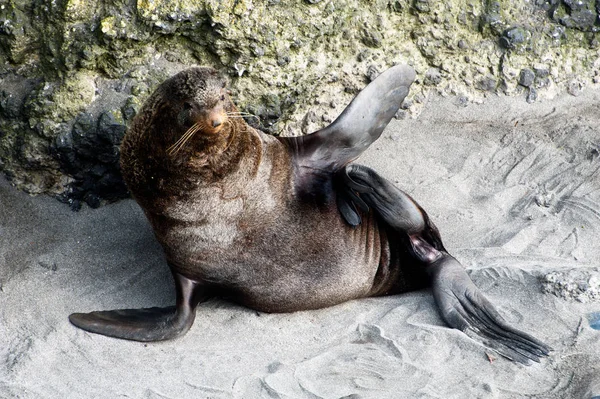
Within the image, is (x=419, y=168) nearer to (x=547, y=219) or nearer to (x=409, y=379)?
(x=547, y=219)

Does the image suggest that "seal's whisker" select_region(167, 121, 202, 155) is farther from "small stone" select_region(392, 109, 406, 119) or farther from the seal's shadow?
"small stone" select_region(392, 109, 406, 119)

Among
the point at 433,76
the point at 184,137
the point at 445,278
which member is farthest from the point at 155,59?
the point at 445,278

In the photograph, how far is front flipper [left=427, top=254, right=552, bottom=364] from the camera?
13.0 ft

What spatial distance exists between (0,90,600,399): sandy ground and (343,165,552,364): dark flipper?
0.07 meters

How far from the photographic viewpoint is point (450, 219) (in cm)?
512

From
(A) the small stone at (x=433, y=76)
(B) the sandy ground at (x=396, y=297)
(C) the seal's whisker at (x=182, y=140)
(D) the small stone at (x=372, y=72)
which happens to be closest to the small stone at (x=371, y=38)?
(D) the small stone at (x=372, y=72)

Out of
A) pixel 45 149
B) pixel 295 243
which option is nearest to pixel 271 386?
pixel 295 243

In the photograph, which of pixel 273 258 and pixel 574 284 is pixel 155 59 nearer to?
pixel 273 258

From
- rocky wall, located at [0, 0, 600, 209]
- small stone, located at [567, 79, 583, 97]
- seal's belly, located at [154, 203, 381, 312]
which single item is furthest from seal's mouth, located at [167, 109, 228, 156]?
small stone, located at [567, 79, 583, 97]

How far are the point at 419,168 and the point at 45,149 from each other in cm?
210

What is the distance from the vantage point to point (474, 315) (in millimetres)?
4277

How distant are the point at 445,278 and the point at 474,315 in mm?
313

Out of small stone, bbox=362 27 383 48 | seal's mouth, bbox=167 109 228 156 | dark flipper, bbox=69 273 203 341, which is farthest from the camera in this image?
small stone, bbox=362 27 383 48

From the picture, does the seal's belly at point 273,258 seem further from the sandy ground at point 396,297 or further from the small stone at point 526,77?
the small stone at point 526,77
